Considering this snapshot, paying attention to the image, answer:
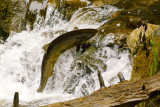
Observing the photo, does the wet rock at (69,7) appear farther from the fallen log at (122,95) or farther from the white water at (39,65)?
the fallen log at (122,95)

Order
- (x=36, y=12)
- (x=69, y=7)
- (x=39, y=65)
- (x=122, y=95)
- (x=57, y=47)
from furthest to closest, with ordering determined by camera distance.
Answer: (x=36, y=12) < (x=69, y=7) < (x=39, y=65) < (x=57, y=47) < (x=122, y=95)

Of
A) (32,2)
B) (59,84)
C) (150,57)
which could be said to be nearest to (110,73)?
(59,84)

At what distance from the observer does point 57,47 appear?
456 centimetres

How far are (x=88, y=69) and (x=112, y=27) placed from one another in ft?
4.38

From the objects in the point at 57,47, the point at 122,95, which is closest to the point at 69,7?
the point at 57,47

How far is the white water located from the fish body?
0.64 metres

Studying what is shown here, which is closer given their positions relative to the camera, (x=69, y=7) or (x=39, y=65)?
(x=39, y=65)

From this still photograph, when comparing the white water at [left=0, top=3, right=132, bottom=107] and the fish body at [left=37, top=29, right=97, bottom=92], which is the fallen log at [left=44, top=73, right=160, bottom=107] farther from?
the white water at [left=0, top=3, right=132, bottom=107]

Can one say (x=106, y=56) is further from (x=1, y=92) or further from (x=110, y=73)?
(x=1, y=92)

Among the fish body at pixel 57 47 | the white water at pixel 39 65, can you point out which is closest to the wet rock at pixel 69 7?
the white water at pixel 39 65

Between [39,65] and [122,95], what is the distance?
13.3 feet

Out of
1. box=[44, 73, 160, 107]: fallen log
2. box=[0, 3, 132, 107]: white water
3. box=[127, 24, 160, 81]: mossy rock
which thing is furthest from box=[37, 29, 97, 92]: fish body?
box=[44, 73, 160, 107]: fallen log

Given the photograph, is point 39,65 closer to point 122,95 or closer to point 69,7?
point 69,7

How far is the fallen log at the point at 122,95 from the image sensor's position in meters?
2.02
